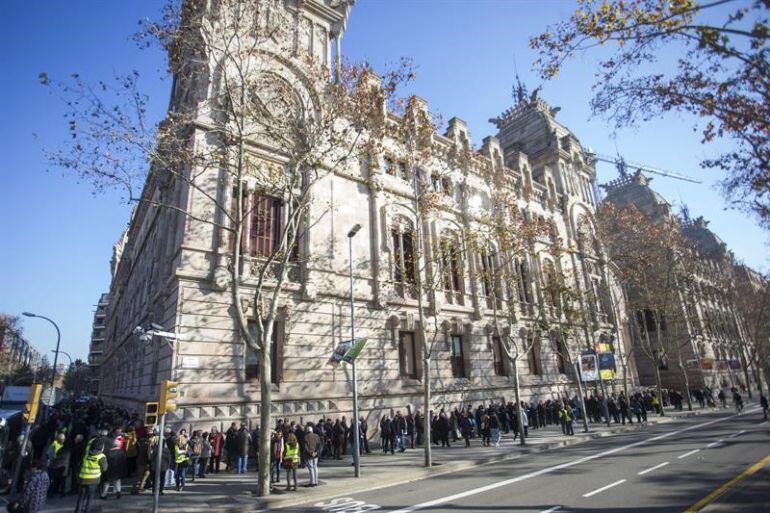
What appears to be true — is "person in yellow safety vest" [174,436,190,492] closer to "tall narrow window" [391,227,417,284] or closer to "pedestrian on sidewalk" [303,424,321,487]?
"pedestrian on sidewalk" [303,424,321,487]

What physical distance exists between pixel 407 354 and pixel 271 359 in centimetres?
823

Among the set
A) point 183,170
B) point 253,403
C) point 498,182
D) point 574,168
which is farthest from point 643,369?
point 183,170

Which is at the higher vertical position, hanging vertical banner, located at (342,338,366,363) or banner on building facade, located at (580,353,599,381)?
hanging vertical banner, located at (342,338,366,363)

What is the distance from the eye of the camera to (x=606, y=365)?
2692cm

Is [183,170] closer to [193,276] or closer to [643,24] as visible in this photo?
[193,276]

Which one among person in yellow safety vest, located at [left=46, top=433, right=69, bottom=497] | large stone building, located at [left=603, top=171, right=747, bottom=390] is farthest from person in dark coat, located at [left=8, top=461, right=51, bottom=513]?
large stone building, located at [left=603, top=171, right=747, bottom=390]

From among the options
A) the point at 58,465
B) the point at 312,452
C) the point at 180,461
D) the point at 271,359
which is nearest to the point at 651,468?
the point at 312,452

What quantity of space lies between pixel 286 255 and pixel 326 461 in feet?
32.1

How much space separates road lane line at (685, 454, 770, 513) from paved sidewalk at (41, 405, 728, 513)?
784 centimetres

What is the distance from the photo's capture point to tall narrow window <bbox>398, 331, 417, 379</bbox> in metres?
22.8

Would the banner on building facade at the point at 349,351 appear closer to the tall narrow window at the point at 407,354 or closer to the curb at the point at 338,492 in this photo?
the curb at the point at 338,492

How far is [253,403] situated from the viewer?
1650cm

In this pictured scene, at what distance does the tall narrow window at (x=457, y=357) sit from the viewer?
25220 mm

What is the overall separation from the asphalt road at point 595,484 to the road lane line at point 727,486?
0.41ft
